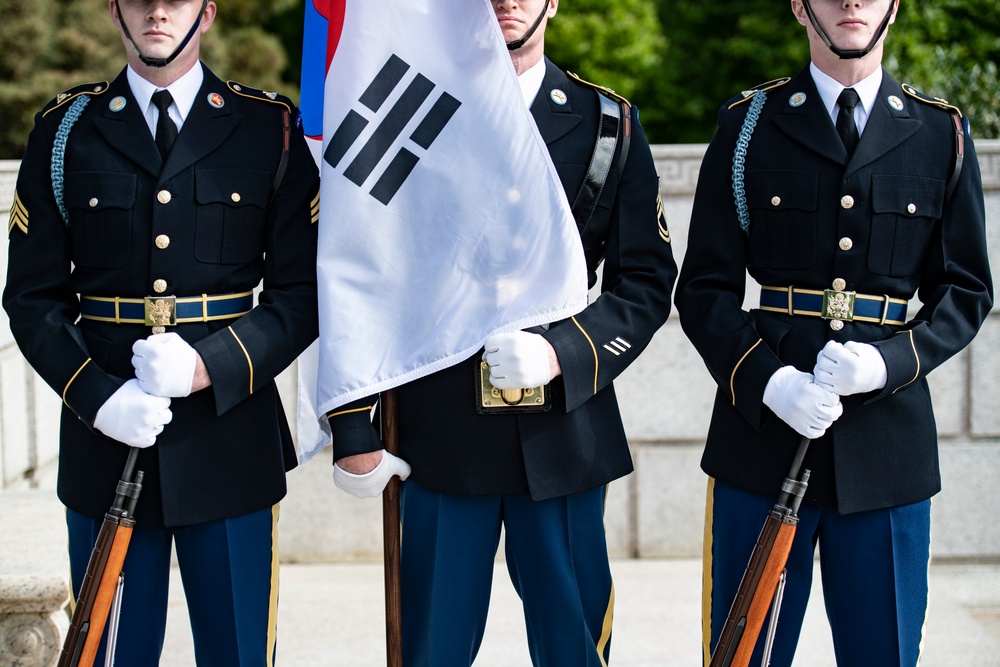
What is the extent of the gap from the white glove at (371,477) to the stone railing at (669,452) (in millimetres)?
2170

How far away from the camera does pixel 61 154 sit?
3205 mm

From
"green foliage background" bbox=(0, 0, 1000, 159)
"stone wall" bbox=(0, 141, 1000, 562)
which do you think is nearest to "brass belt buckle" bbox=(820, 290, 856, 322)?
"stone wall" bbox=(0, 141, 1000, 562)

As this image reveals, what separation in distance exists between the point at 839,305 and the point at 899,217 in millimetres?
251

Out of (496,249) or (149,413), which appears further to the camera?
(496,249)

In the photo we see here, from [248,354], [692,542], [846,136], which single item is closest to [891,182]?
[846,136]

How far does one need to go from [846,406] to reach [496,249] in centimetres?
91

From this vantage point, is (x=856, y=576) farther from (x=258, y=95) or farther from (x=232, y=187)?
(x=258, y=95)

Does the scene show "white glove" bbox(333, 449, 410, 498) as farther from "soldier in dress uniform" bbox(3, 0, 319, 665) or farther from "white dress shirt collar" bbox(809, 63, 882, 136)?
"white dress shirt collar" bbox(809, 63, 882, 136)

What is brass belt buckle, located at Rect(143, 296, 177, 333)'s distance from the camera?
3176mm

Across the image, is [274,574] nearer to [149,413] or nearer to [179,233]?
[149,413]

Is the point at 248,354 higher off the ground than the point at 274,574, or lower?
higher

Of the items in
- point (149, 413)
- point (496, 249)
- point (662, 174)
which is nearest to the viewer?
point (149, 413)

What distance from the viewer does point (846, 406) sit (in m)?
3.22

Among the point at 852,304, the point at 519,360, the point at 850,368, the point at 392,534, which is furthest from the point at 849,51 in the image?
the point at 392,534
